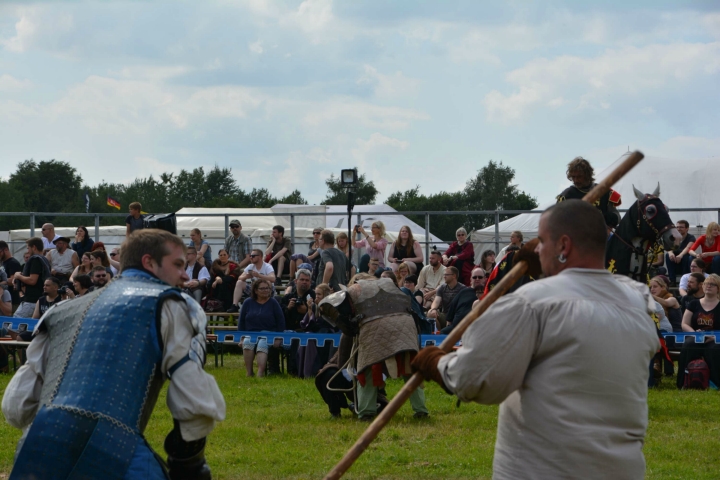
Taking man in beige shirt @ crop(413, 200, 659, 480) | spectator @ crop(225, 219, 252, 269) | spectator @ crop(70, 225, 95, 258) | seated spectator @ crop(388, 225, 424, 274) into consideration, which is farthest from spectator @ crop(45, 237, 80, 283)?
man in beige shirt @ crop(413, 200, 659, 480)

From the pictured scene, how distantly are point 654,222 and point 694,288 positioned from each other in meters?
4.11

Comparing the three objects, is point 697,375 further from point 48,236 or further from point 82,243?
point 48,236

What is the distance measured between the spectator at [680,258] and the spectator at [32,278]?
32.3ft

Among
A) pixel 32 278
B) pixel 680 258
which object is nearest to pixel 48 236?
pixel 32 278

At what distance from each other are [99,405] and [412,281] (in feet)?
33.5

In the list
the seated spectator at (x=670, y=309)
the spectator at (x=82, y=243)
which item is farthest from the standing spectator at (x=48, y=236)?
the seated spectator at (x=670, y=309)

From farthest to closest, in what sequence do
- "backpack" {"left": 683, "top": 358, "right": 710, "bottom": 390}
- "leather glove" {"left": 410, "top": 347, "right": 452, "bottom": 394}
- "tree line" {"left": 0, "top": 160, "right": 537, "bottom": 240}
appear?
"tree line" {"left": 0, "top": 160, "right": 537, "bottom": 240} < "backpack" {"left": 683, "top": 358, "right": 710, "bottom": 390} < "leather glove" {"left": 410, "top": 347, "right": 452, "bottom": 394}

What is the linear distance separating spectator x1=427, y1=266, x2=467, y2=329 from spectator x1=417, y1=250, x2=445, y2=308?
0.83m

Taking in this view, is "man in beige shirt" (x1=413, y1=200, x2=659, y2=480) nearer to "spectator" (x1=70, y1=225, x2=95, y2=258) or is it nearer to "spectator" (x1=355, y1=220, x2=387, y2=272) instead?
"spectator" (x1=355, y1=220, x2=387, y2=272)

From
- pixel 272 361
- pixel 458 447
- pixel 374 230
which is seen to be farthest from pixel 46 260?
pixel 458 447

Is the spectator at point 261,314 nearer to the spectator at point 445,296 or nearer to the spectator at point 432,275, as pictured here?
the spectator at point 445,296

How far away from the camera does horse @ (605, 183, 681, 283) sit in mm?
8703

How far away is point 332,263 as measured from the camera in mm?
13719

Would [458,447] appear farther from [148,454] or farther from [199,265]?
[199,265]
